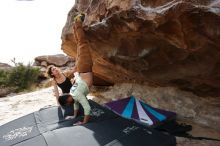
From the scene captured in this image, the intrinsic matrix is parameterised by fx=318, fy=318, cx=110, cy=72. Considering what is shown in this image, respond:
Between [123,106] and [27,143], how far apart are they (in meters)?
2.00

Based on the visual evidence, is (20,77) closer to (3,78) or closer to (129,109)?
(3,78)

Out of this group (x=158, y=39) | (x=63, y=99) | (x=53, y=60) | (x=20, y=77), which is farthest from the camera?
(x=53, y=60)

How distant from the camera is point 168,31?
168 inches

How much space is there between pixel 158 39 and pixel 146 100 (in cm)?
187

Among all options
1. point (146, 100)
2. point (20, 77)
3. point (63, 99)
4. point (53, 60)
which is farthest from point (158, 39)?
point (53, 60)

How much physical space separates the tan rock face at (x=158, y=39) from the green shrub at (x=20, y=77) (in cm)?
885

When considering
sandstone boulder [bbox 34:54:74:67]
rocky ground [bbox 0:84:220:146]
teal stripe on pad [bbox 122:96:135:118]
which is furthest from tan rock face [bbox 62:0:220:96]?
sandstone boulder [bbox 34:54:74:67]

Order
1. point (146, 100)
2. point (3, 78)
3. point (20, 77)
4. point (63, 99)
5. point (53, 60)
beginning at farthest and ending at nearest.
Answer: point (53, 60), point (20, 77), point (3, 78), point (146, 100), point (63, 99)

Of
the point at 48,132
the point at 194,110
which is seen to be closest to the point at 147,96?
the point at 194,110

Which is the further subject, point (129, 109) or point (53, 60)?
point (53, 60)

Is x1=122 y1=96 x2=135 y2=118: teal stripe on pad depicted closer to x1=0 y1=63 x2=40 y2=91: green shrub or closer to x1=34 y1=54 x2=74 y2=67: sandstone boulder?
x1=0 y1=63 x2=40 y2=91: green shrub

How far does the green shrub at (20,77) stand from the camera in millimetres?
14766

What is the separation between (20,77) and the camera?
15.1 metres

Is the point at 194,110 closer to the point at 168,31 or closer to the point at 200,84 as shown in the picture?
the point at 200,84
